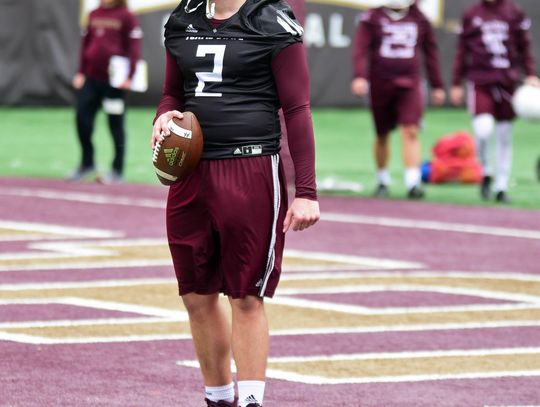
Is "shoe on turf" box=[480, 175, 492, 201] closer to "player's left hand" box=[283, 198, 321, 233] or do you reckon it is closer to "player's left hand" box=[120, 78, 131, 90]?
"player's left hand" box=[120, 78, 131, 90]

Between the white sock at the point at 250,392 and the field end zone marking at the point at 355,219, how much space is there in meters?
7.26

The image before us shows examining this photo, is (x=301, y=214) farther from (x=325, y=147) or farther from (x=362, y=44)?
(x=325, y=147)

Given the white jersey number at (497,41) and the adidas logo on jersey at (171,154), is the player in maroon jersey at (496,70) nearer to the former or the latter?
the white jersey number at (497,41)

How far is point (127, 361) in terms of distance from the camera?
7.95 meters

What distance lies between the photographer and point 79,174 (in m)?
17.6

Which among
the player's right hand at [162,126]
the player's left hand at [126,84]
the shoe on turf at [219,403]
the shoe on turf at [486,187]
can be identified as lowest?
the shoe on turf at [486,187]

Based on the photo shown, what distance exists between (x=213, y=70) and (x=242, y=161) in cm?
38

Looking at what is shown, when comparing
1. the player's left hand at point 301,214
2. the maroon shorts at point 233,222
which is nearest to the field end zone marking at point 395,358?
the maroon shorts at point 233,222

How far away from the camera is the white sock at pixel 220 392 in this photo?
6.59m

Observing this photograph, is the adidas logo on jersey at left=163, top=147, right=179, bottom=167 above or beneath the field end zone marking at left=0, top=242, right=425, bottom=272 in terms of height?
above

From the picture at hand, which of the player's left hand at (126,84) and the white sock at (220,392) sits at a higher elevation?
the white sock at (220,392)

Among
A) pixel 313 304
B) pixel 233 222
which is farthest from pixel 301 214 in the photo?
pixel 313 304

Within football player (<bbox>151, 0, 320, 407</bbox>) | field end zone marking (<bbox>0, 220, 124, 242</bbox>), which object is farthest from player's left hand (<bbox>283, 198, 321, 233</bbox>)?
field end zone marking (<bbox>0, 220, 124, 242</bbox>)

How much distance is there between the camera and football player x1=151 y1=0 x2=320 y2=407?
6258 millimetres
